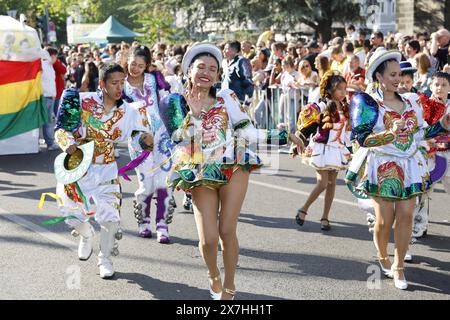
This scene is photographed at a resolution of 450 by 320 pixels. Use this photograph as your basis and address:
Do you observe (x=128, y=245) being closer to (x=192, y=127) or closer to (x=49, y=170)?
(x=192, y=127)

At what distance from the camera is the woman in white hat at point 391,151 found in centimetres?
532

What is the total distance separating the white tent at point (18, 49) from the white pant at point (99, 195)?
6866 millimetres

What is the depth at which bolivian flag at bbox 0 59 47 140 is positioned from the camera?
12078 mm

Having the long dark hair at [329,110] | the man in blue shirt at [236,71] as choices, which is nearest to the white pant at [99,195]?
the long dark hair at [329,110]

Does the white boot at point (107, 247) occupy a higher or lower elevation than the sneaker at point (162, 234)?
higher

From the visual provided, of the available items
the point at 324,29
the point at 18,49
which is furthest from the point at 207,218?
the point at 324,29

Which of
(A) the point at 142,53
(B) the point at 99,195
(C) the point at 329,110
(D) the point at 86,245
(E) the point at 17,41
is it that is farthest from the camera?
(E) the point at 17,41

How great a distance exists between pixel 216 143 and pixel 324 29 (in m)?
28.7

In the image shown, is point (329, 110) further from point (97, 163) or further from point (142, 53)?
point (97, 163)

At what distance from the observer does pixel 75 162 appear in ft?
18.2

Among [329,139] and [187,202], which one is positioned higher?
[329,139]

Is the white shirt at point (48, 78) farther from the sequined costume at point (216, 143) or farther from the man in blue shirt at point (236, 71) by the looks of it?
the sequined costume at point (216, 143)

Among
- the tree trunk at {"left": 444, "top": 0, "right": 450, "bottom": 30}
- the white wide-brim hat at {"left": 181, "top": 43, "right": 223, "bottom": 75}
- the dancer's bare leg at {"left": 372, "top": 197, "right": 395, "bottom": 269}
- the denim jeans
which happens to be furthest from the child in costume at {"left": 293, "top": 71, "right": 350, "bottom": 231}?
the tree trunk at {"left": 444, "top": 0, "right": 450, "bottom": 30}

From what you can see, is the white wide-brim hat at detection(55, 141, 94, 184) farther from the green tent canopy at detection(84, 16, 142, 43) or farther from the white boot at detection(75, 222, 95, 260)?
the green tent canopy at detection(84, 16, 142, 43)
